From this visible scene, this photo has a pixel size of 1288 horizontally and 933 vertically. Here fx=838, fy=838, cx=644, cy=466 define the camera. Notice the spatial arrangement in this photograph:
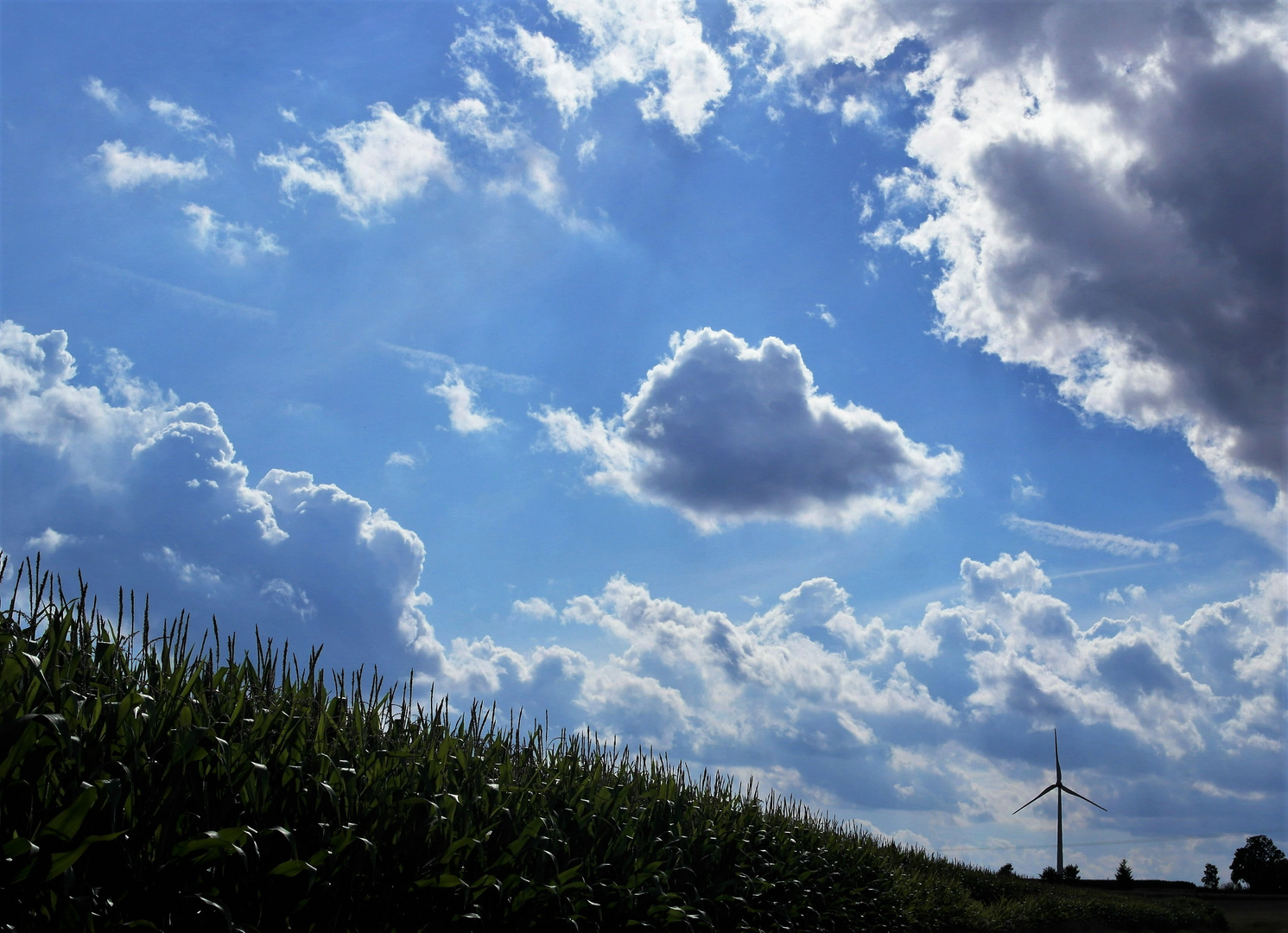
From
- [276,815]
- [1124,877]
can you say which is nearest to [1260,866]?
[1124,877]

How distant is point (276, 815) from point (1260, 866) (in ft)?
315

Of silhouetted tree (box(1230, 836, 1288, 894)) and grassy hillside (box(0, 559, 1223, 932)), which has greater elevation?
grassy hillside (box(0, 559, 1223, 932))

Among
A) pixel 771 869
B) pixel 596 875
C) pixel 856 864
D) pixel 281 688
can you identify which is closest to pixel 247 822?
pixel 281 688

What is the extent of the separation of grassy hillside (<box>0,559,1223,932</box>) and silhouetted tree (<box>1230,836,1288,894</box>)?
85.5m

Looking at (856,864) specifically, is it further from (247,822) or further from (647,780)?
(247,822)

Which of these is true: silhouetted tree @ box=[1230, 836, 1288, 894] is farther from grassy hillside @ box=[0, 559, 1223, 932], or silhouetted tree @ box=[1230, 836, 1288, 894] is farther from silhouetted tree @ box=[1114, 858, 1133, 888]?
grassy hillside @ box=[0, 559, 1223, 932]

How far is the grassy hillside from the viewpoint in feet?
13.6

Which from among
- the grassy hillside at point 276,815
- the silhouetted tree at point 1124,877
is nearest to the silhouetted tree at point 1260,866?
the silhouetted tree at point 1124,877

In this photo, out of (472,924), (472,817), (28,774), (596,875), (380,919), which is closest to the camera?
(28,774)

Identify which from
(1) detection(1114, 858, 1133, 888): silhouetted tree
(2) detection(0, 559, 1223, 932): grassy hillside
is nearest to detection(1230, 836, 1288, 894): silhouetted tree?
(1) detection(1114, 858, 1133, 888): silhouetted tree

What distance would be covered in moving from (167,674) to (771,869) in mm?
8909

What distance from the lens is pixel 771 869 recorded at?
1177 cm

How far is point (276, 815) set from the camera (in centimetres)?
515

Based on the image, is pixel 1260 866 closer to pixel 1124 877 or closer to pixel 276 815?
pixel 1124 877
